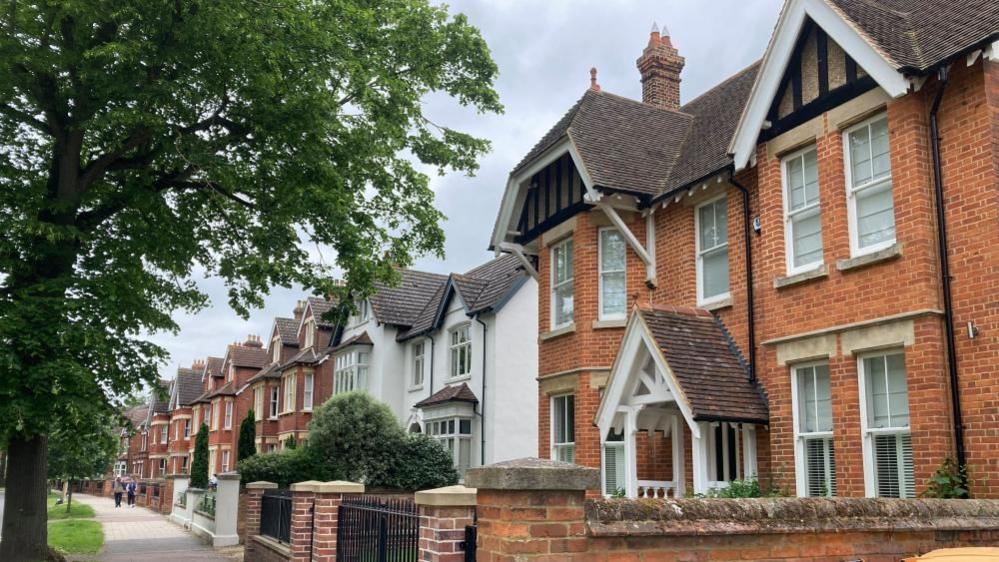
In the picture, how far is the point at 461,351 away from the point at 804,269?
1931cm

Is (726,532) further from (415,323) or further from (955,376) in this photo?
(415,323)

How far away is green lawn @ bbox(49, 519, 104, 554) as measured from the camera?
2219cm

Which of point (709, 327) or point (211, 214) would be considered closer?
point (709, 327)

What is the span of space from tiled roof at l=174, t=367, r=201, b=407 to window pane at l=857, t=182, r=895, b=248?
7080 cm

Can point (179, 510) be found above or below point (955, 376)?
below

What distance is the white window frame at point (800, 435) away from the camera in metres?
11.5

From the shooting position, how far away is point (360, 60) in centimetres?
1745

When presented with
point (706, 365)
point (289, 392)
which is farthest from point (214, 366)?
point (706, 365)

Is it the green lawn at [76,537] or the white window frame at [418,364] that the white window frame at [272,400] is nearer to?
the green lawn at [76,537]

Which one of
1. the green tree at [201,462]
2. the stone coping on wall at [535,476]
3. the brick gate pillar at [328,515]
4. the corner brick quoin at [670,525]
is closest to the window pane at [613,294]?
the brick gate pillar at [328,515]

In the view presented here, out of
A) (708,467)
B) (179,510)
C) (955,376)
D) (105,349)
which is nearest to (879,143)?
(955,376)

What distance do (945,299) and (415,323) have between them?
26.6m

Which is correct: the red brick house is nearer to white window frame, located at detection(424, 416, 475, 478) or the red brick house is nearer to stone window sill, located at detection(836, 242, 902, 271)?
stone window sill, located at detection(836, 242, 902, 271)

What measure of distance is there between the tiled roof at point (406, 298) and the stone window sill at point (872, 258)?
23.7m
